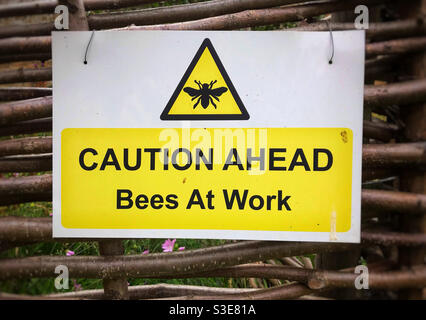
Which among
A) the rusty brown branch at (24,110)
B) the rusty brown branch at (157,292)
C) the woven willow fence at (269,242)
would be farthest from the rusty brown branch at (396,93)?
the rusty brown branch at (24,110)

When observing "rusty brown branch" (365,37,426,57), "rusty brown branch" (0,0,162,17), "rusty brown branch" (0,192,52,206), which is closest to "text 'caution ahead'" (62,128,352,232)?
"rusty brown branch" (0,192,52,206)

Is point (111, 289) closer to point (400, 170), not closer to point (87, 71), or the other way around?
point (87, 71)

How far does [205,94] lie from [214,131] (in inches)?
3.3

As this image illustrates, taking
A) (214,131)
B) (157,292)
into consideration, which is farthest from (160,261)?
(214,131)

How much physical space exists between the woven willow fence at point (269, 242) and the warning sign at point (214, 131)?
0.20 feet

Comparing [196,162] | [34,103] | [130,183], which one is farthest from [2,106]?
[196,162]

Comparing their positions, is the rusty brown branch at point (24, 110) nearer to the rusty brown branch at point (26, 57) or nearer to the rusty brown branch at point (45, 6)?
the rusty brown branch at point (26, 57)

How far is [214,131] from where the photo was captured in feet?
2.79

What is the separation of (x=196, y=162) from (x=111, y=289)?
1.19 ft

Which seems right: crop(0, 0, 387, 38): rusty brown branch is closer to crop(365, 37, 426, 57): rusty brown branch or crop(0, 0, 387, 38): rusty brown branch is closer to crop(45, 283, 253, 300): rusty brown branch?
crop(365, 37, 426, 57): rusty brown branch

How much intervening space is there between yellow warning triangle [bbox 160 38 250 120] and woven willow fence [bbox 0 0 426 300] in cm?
10

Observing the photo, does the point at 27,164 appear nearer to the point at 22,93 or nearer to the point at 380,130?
the point at 22,93

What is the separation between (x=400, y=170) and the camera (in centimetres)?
94

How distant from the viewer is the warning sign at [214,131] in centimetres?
85
